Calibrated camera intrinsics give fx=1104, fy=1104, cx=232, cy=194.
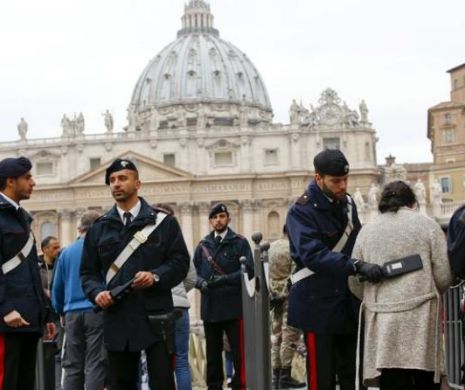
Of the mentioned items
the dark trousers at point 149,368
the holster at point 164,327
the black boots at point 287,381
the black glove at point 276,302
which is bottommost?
the black boots at point 287,381

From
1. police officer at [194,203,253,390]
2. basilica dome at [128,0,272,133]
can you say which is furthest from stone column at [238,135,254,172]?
police officer at [194,203,253,390]

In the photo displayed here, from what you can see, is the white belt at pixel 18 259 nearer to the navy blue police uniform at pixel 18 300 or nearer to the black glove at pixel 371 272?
the navy blue police uniform at pixel 18 300

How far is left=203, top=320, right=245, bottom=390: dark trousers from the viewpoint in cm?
950

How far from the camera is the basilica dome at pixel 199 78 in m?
90.4

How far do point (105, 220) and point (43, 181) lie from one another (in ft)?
198

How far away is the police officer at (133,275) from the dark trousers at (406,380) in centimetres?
137

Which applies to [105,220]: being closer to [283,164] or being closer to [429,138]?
[283,164]

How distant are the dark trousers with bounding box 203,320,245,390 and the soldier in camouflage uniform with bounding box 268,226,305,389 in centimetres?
117

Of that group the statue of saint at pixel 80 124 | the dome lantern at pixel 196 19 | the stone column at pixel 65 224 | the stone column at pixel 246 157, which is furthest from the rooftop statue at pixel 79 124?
the dome lantern at pixel 196 19

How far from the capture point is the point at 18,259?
7.16m

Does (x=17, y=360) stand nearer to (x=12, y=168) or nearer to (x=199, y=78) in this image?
(x=12, y=168)

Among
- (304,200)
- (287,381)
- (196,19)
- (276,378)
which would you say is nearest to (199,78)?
(196,19)

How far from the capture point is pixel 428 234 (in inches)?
261

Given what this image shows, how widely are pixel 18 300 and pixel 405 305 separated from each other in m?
2.45
